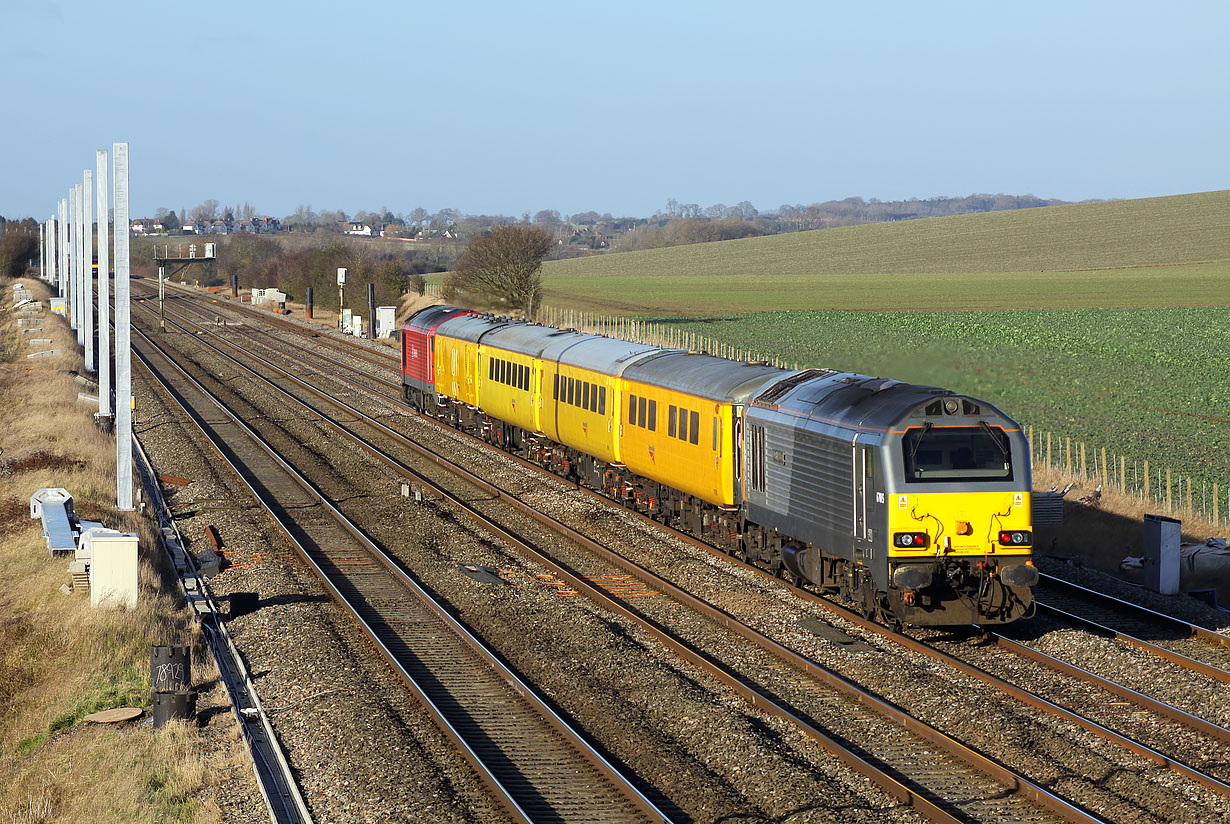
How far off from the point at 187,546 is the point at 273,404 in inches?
806

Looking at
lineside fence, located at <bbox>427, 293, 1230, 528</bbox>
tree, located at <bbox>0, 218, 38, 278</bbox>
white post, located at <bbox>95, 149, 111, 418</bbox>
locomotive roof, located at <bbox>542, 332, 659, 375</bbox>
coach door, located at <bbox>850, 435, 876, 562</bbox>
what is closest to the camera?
coach door, located at <bbox>850, 435, 876, 562</bbox>

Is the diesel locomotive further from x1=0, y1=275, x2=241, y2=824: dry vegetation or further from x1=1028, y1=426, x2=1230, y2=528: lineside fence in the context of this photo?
x1=1028, y1=426, x2=1230, y2=528: lineside fence

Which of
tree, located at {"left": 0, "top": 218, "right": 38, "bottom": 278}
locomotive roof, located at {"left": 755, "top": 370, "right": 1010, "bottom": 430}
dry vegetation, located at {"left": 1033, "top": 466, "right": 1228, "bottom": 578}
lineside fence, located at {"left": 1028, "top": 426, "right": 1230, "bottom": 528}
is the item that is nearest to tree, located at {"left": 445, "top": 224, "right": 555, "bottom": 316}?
lineside fence, located at {"left": 1028, "top": 426, "right": 1230, "bottom": 528}

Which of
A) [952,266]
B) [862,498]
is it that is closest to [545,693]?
[862,498]

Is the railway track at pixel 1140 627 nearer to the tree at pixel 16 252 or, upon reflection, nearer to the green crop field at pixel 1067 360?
the green crop field at pixel 1067 360

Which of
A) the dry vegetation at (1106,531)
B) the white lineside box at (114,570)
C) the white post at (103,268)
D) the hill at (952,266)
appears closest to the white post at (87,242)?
the white post at (103,268)

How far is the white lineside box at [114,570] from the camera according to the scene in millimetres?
17141

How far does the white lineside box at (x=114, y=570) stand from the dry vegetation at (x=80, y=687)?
0.28 metres

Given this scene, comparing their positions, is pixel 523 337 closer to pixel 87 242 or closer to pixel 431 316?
pixel 431 316

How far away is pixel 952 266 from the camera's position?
125 m

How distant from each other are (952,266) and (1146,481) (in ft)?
336

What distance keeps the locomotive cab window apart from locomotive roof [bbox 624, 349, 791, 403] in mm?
4510

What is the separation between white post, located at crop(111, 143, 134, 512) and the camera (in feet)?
77.4

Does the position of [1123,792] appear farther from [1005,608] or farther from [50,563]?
[50,563]
